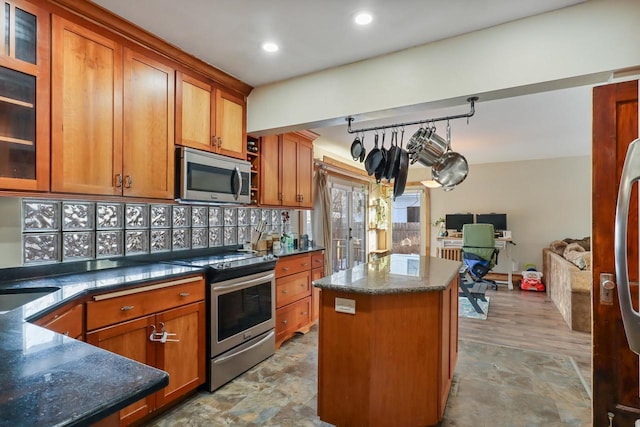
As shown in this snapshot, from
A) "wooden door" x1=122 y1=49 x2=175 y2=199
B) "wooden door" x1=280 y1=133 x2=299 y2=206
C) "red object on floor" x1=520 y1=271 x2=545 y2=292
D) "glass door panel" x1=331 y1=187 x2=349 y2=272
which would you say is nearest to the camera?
"wooden door" x1=122 y1=49 x2=175 y2=199

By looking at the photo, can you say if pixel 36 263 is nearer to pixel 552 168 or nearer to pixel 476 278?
pixel 476 278

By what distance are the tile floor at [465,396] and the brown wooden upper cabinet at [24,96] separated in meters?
1.62

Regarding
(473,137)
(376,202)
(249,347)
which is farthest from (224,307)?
(376,202)

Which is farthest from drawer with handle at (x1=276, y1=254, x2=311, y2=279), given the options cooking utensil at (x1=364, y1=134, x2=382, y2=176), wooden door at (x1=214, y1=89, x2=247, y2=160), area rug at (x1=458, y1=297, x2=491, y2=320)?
area rug at (x1=458, y1=297, x2=491, y2=320)

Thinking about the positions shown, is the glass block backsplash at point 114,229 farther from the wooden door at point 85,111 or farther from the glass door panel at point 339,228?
the glass door panel at point 339,228

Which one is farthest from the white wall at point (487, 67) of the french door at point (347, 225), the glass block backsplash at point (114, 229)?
the french door at point (347, 225)

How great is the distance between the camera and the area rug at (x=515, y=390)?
2049 millimetres

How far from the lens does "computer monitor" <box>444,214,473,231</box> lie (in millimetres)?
6578

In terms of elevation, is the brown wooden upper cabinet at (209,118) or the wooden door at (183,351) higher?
the brown wooden upper cabinet at (209,118)

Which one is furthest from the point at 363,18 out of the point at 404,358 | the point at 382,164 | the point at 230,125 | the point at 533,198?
the point at 533,198

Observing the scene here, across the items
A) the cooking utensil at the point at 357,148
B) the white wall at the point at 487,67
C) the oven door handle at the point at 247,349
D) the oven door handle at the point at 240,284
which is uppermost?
the white wall at the point at 487,67

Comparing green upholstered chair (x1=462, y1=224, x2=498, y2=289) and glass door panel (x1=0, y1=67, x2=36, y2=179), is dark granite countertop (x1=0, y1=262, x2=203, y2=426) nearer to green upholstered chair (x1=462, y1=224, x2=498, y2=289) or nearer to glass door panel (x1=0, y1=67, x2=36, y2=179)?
glass door panel (x1=0, y1=67, x2=36, y2=179)

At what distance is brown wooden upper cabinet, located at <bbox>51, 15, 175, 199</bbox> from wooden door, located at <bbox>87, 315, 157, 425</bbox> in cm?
80

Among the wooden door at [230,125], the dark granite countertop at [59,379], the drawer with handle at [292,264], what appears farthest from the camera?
the drawer with handle at [292,264]
